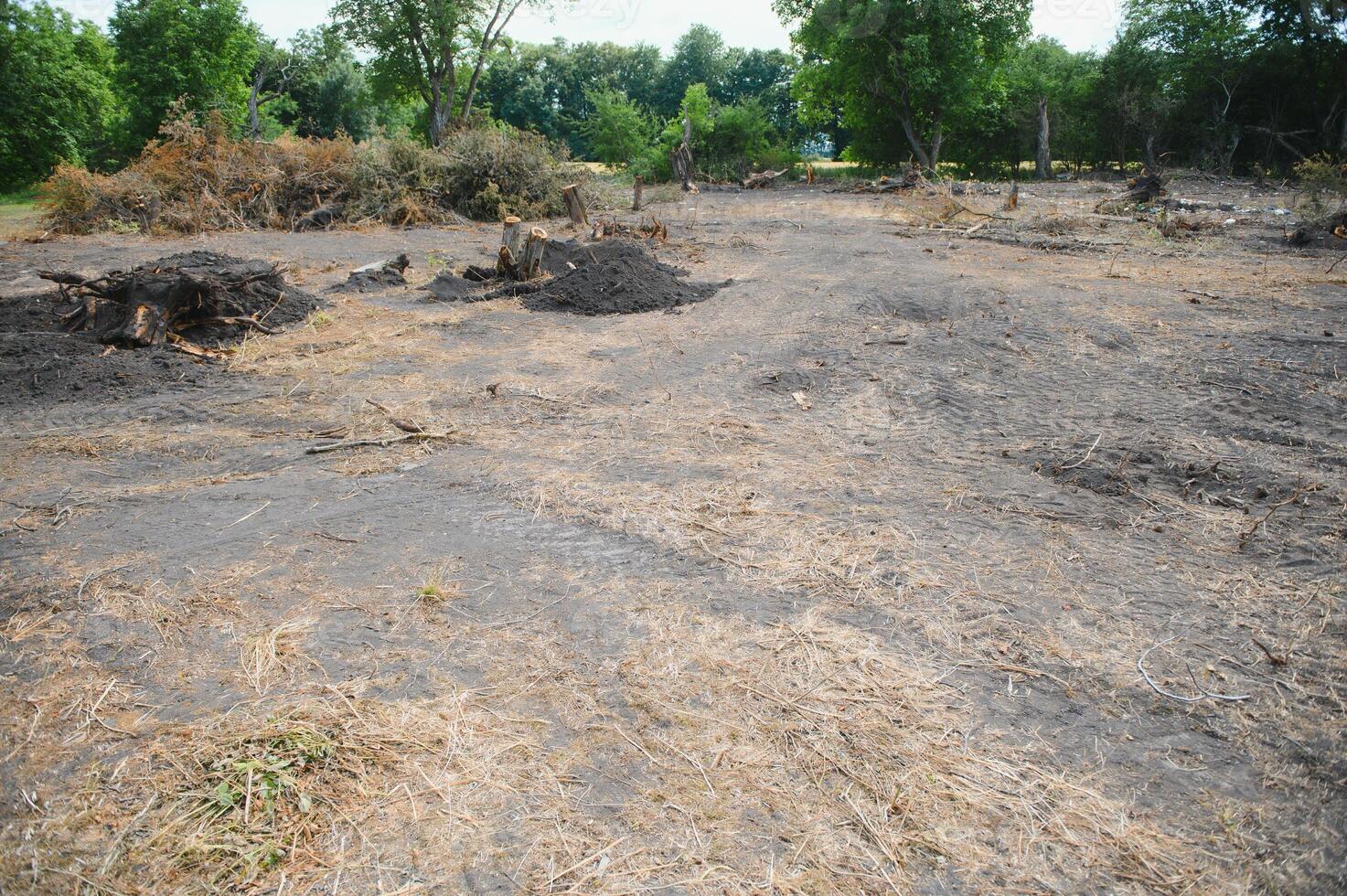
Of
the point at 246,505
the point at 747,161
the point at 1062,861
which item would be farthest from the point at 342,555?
the point at 747,161

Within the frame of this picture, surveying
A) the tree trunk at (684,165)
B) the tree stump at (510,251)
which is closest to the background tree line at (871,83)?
the tree trunk at (684,165)

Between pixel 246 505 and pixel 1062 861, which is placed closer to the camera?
pixel 1062 861

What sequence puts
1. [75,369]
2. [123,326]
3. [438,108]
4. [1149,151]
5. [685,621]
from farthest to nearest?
[438,108] < [1149,151] < [123,326] < [75,369] < [685,621]

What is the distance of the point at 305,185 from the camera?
16562 mm

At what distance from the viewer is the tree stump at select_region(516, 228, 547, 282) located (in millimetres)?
9875

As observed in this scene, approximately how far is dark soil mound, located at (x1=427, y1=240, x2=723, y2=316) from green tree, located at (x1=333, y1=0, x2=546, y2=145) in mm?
19651

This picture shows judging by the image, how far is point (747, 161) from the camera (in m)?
30.5

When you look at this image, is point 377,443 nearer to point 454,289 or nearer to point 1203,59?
point 454,289

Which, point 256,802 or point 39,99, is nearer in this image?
point 256,802

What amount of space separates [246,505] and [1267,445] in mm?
6089

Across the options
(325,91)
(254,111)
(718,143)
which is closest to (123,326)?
(718,143)

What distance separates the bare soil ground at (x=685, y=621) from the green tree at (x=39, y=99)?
25.4 meters

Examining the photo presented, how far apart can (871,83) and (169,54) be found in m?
26.1

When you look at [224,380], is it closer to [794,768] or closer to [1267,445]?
[794,768]
